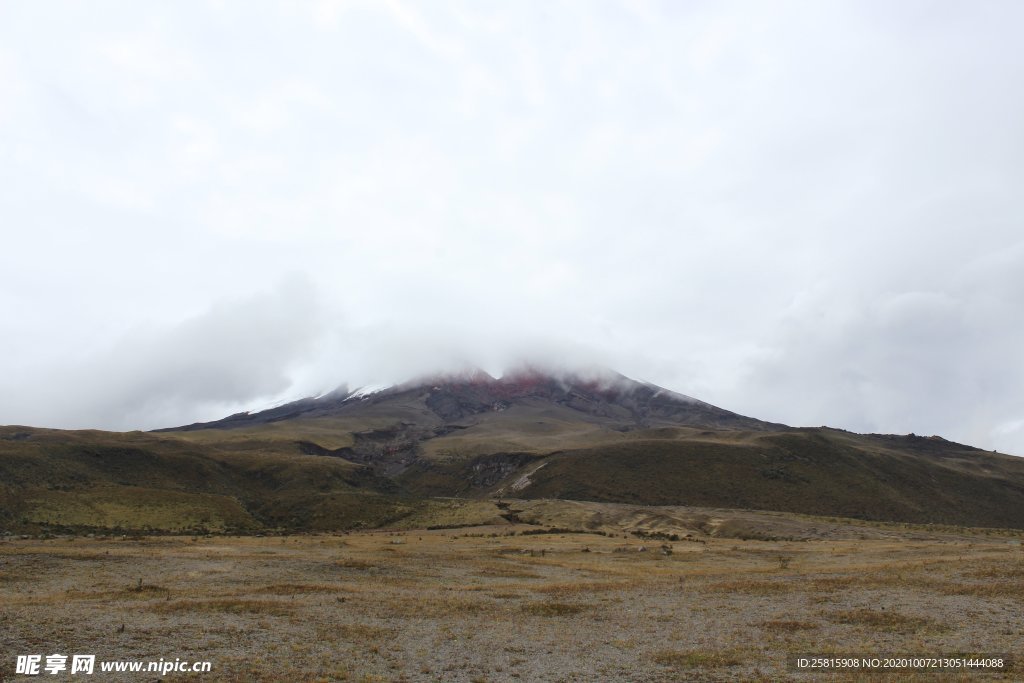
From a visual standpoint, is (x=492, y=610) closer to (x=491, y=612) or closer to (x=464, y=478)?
(x=491, y=612)

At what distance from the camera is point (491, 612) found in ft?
90.8

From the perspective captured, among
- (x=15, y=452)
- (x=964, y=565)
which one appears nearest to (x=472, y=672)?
(x=964, y=565)

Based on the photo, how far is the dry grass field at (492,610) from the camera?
61.3 ft

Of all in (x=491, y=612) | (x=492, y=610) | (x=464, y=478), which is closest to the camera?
(x=491, y=612)

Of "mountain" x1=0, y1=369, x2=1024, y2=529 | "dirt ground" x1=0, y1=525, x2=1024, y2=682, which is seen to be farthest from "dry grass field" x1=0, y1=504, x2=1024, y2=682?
"mountain" x1=0, y1=369, x2=1024, y2=529

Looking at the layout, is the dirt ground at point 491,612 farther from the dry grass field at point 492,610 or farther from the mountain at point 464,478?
the mountain at point 464,478

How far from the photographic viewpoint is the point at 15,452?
8375cm

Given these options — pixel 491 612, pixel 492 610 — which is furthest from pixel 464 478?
pixel 491 612

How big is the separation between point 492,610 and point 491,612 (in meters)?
0.50

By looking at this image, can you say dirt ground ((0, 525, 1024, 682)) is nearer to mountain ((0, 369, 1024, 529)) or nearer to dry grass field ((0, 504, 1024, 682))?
dry grass field ((0, 504, 1024, 682))

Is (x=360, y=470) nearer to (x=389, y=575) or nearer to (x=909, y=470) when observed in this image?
(x=389, y=575)

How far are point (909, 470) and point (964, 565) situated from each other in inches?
4623

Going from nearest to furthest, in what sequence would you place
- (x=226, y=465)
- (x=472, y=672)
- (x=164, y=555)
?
(x=472, y=672) < (x=164, y=555) < (x=226, y=465)

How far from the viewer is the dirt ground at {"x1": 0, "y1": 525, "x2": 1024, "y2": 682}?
1855cm
